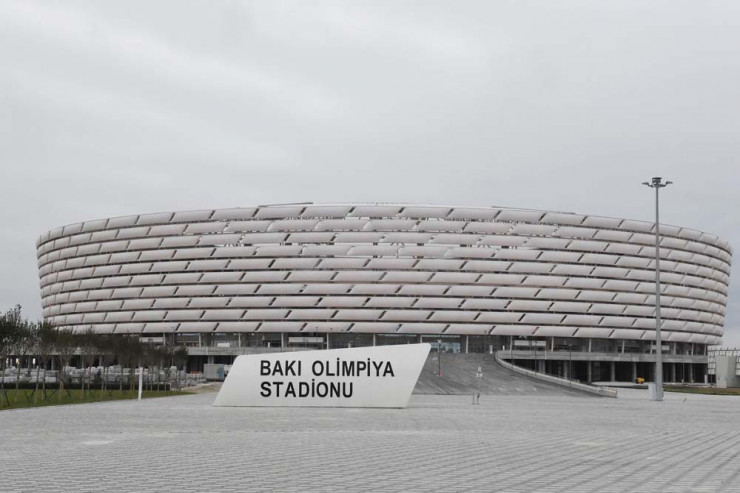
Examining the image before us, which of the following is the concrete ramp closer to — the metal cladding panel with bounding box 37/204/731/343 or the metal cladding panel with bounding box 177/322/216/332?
the metal cladding panel with bounding box 37/204/731/343

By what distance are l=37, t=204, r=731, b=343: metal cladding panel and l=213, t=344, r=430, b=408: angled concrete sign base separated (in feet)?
251

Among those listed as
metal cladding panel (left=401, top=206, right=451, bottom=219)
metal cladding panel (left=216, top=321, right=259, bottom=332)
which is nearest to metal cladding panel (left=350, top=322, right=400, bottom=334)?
metal cladding panel (left=216, top=321, right=259, bottom=332)

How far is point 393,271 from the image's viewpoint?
4281 inches

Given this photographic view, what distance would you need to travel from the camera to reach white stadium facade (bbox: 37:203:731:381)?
10888 centimetres

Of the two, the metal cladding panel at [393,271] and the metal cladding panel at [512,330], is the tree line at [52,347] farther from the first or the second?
the metal cladding panel at [512,330]

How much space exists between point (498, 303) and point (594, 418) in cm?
8462

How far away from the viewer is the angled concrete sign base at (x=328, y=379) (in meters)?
31.3

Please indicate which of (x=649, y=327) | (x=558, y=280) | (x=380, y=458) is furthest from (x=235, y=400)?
(x=649, y=327)

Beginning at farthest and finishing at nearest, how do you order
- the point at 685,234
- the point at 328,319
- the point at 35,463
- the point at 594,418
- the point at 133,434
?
1. the point at 685,234
2. the point at 328,319
3. the point at 594,418
4. the point at 133,434
5. the point at 35,463

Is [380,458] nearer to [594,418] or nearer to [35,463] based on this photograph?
[35,463]

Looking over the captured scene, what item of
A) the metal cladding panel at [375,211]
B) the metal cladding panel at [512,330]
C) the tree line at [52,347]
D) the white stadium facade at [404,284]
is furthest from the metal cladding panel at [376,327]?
the tree line at [52,347]

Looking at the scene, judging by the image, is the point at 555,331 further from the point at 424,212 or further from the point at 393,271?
the point at 424,212

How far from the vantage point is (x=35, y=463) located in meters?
12.1

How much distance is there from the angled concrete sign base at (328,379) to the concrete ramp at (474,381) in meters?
25.6
